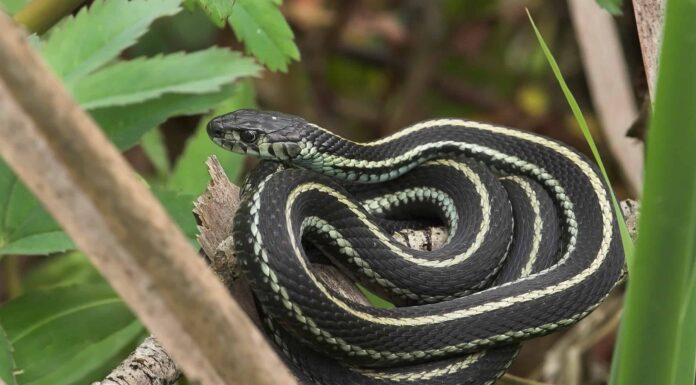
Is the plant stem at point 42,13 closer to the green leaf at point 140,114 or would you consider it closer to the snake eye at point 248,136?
the green leaf at point 140,114

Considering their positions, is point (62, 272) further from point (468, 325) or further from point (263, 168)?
point (468, 325)

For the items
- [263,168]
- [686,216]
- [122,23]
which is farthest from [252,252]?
[686,216]

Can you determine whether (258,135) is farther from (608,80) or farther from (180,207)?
(608,80)

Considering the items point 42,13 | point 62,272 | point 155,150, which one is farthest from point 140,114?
point 62,272

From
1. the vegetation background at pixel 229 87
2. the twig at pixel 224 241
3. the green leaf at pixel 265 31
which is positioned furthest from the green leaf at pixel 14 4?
the twig at pixel 224 241

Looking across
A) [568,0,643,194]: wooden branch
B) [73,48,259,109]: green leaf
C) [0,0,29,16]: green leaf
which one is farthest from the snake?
[568,0,643,194]: wooden branch
